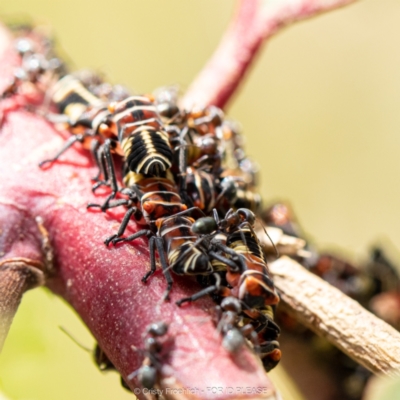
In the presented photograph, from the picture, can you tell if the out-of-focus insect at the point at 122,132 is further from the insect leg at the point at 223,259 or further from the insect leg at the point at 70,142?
the insect leg at the point at 223,259

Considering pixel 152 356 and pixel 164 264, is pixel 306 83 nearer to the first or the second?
pixel 164 264

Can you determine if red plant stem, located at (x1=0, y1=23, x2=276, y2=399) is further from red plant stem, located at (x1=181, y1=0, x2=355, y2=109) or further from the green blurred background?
the green blurred background

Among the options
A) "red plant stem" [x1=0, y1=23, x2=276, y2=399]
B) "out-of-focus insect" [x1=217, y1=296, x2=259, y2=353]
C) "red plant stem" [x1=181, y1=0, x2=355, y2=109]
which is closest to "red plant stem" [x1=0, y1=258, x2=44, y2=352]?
"red plant stem" [x1=0, y1=23, x2=276, y2=399]

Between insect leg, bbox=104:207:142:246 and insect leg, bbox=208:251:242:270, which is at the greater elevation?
insect leg, bbox=208:251:242:270

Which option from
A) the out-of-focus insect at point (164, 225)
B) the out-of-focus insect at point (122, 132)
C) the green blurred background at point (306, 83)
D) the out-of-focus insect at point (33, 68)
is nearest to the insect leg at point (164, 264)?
the out-of-focus insect at point (164, 225)

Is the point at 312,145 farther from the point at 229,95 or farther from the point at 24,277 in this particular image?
the point at 24,277

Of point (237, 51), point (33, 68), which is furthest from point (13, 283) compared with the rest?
point (237, 51)
